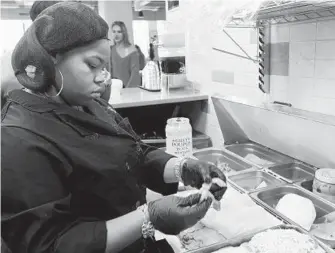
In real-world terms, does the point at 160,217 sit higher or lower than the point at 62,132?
lower

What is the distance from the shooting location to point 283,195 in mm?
1682

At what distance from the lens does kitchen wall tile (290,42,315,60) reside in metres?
1.78

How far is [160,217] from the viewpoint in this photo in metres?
0.93

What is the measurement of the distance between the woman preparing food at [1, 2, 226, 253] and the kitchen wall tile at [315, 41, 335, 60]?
45.4 inches

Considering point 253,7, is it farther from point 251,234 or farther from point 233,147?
point 233,147

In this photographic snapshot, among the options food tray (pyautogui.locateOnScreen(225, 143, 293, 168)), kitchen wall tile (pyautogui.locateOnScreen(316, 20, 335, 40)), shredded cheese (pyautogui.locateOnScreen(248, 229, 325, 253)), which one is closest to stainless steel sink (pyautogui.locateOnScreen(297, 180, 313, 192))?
food tray (pyautogui.locateOnScreen(225, 143, 293, 168))

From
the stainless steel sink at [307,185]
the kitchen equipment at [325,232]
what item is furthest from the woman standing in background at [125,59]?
the kitchen equipment at [325,232]

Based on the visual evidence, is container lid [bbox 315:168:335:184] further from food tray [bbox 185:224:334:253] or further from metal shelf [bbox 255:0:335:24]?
metal shelf [bbox 255:0:335:24]

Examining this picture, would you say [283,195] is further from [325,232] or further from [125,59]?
[125,59]

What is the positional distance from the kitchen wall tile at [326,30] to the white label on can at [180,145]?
0.96m

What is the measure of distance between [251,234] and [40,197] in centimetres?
75

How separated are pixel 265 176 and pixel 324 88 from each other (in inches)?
23.5

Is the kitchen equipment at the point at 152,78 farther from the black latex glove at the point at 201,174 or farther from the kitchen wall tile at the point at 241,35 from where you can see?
the black latex glove at the point at 201,174

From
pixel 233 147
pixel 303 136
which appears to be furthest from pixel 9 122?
pixel 233 147
